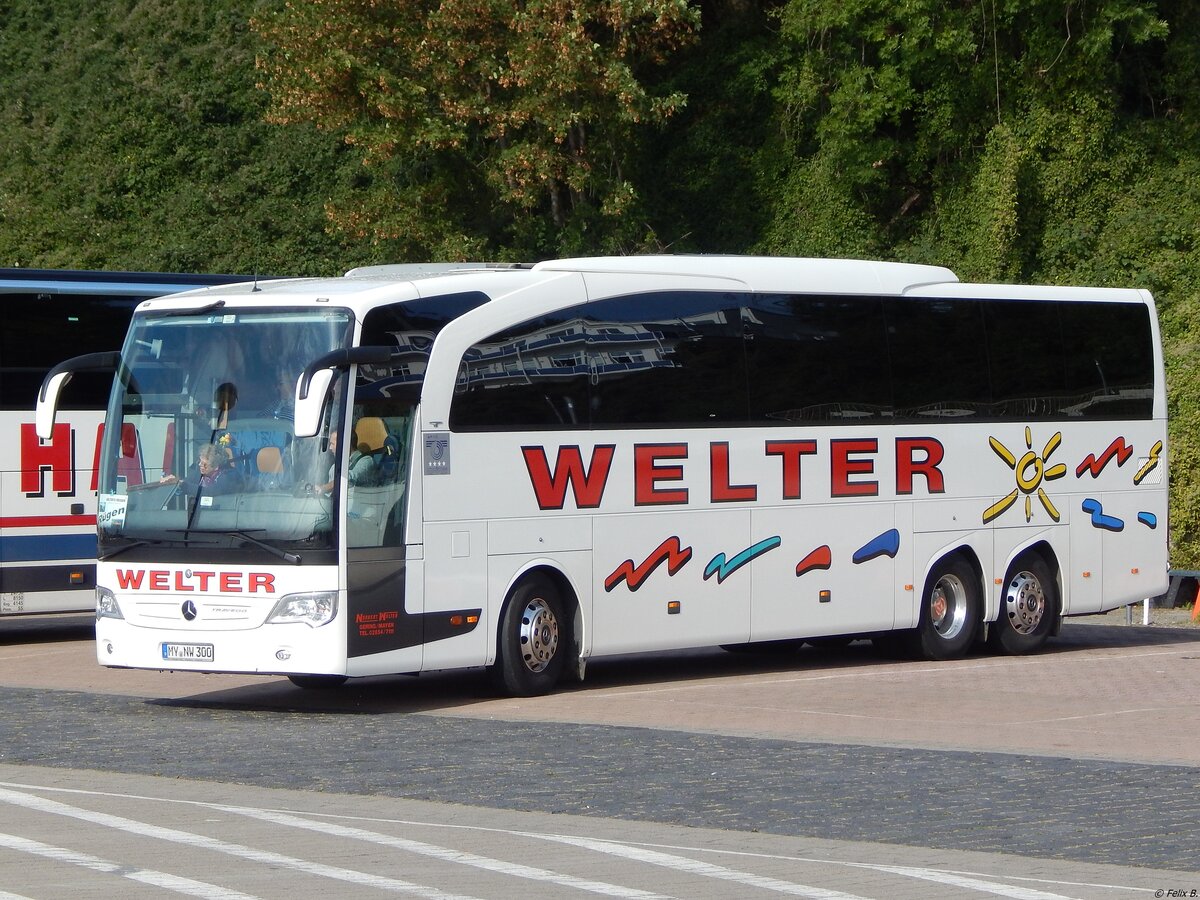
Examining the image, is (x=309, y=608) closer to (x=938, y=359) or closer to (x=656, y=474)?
(x=656, y=474)

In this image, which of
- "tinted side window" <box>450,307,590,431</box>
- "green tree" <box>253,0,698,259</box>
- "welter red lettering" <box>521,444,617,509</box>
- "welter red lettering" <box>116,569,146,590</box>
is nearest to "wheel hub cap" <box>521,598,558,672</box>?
"welter red lettering" <box>521,444,617,509</box>

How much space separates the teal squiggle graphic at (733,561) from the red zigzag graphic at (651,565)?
275mm

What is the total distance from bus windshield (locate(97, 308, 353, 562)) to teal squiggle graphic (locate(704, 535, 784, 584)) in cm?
401

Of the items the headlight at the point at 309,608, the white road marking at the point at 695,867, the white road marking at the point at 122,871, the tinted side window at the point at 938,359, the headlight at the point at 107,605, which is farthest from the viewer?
the tinted side window at the point at 938,359

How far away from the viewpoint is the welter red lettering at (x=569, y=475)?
51.1 ft

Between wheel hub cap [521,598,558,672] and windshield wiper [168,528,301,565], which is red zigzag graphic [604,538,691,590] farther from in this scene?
windshield wiper [168,528,301,565]

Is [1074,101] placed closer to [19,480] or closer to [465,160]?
[465,160]

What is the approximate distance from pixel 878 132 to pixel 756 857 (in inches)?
1197

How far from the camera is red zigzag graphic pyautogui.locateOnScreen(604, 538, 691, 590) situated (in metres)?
16.2

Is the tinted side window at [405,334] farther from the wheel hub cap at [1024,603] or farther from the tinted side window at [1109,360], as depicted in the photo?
the tinted side window at [1109,360]

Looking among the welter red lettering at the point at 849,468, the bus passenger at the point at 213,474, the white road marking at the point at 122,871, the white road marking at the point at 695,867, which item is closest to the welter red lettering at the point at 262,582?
the bus passenger at the point at 213,474

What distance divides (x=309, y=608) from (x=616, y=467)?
3252 millimetres

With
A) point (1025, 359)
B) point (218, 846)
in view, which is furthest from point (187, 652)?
point (1025, 359)

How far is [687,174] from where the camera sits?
3897 centimetres
